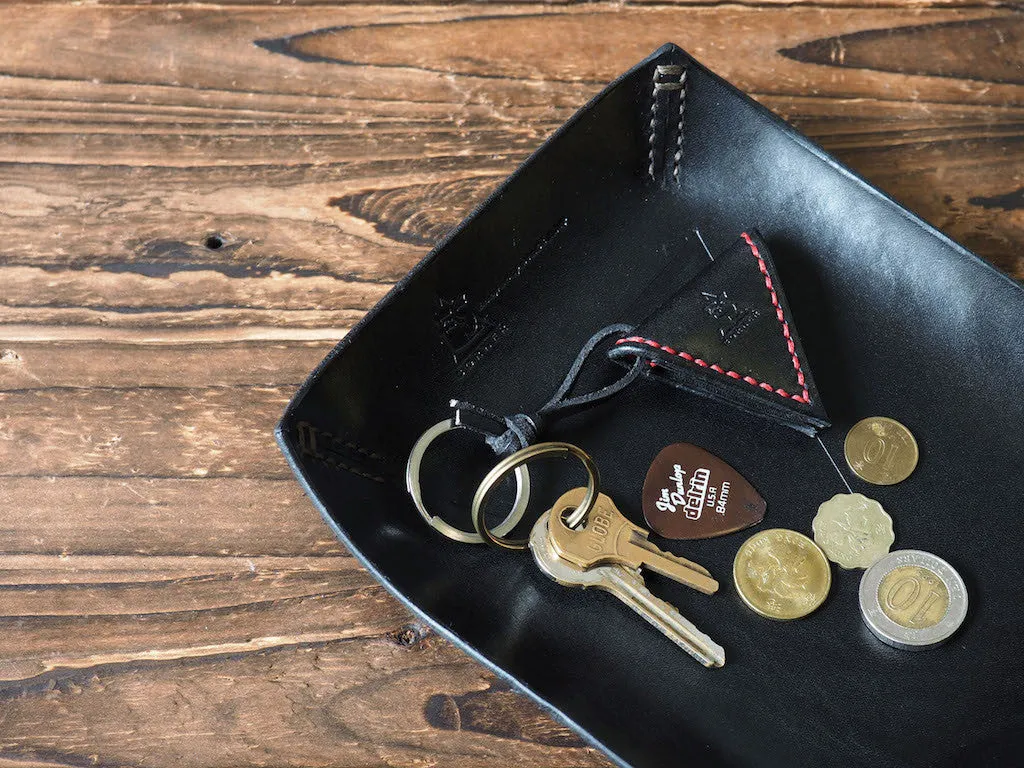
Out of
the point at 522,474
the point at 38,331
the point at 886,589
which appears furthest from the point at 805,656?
the point at 38,331

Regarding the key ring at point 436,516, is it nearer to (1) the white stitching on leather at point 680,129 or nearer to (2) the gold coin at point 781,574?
(2) the gold coin at point 781,574

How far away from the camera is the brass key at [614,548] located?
950mm

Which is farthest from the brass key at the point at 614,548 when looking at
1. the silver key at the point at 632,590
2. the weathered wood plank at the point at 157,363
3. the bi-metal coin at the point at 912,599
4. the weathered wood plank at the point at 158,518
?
the weathered wood plank at the point at 157,363

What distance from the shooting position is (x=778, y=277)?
105 centimetres

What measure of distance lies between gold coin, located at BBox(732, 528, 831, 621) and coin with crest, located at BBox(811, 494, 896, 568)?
13mm

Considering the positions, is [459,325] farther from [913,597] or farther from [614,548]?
[913,597]

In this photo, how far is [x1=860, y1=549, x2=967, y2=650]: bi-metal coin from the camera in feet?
3.07

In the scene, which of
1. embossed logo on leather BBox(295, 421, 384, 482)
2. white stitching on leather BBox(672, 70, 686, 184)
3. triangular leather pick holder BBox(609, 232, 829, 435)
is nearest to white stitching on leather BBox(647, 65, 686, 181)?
white stitching on leather BBox(672, 70, 686, 184)

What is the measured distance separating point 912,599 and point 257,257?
2.29ft

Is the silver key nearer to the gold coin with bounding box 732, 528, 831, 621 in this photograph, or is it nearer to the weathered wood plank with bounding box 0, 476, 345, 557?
the gold coin with bounding box 732, 528, 831, 621

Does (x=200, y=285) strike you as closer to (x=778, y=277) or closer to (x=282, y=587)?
(x=282, y=587)

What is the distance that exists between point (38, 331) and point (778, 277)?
71cm

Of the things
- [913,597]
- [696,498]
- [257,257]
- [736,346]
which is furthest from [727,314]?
[257,257]

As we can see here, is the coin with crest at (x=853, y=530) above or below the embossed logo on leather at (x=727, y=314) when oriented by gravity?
below
